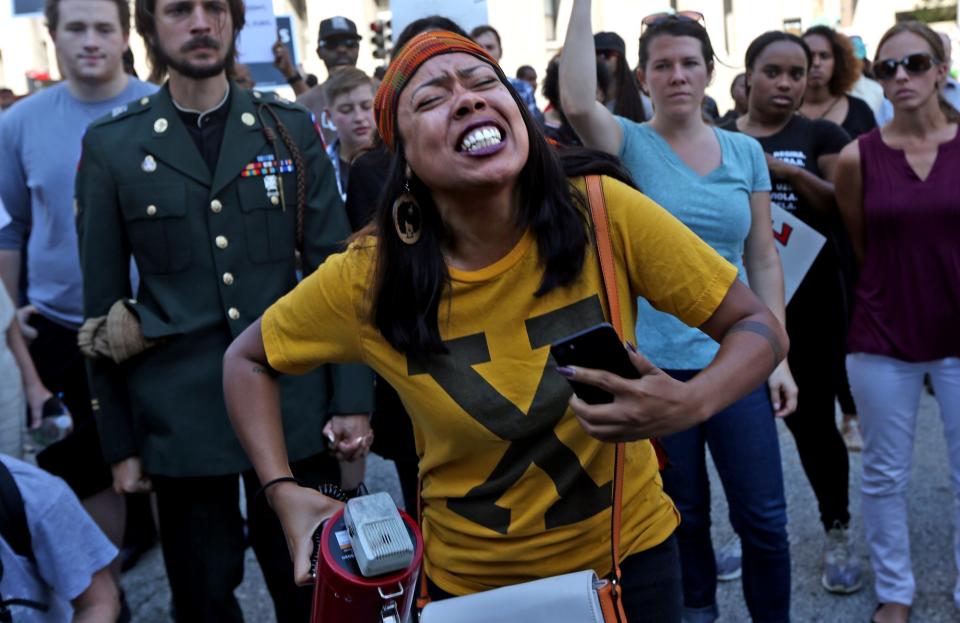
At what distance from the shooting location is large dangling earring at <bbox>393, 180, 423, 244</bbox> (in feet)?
7.08

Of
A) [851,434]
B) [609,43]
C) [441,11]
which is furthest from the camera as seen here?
[851,434]

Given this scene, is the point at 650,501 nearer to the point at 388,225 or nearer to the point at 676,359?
the point at 388,225

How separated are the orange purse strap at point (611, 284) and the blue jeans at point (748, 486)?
1281 mm

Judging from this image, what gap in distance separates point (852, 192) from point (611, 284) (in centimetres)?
228

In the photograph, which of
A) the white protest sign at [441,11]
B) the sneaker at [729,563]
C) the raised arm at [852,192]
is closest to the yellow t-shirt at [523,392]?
the raised arm at [852,192]

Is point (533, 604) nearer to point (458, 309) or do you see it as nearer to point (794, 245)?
point (458, 309)

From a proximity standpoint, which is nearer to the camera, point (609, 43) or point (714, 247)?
point (714, 247)

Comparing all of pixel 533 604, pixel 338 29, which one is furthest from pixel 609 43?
pixel 533 604

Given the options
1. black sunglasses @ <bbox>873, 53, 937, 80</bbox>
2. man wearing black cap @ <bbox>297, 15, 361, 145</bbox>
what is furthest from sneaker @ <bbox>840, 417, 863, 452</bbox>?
man wearing black cap @ <bbox>297, 15, 361, 145</bbox>

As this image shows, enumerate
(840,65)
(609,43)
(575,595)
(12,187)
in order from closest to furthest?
(575,595) < (12,187) < (609,43) < (840,65)

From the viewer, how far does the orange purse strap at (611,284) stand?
1.99 metres

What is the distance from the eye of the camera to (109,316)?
3.13 metres

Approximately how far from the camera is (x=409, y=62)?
6.96ft

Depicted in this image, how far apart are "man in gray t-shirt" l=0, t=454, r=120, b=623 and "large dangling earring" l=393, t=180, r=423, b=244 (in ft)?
3.87
